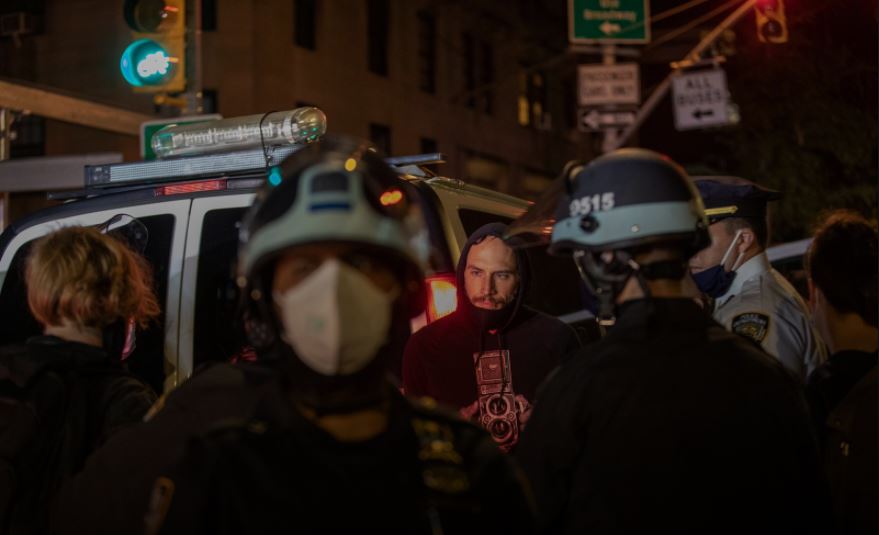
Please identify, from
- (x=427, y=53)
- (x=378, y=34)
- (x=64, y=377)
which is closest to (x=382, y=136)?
(x=378, y=34)

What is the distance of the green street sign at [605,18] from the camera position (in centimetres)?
1861

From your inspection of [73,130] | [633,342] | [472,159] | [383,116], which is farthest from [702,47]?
[633,342]

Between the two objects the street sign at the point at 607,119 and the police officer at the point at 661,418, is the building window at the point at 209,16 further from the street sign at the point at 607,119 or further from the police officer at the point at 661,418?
the police officer at the point at 661,418

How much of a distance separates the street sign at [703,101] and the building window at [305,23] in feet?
24.8

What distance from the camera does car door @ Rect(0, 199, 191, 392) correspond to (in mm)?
4926

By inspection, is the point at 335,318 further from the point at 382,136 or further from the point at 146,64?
the point at 382,136

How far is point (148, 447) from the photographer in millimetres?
2795

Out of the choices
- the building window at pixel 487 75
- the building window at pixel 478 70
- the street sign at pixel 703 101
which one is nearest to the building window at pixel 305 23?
the building window at pixel 478 70

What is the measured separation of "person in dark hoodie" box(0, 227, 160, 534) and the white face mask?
1.63 metres

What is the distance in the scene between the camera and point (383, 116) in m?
25.7

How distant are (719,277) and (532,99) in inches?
1161

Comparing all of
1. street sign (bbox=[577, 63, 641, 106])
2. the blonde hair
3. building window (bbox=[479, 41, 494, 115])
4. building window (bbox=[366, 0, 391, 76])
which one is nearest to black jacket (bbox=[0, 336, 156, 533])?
the blonde hair

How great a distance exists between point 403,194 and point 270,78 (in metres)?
20.1

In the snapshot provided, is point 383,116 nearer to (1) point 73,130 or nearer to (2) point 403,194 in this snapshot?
(1) point 73,130
